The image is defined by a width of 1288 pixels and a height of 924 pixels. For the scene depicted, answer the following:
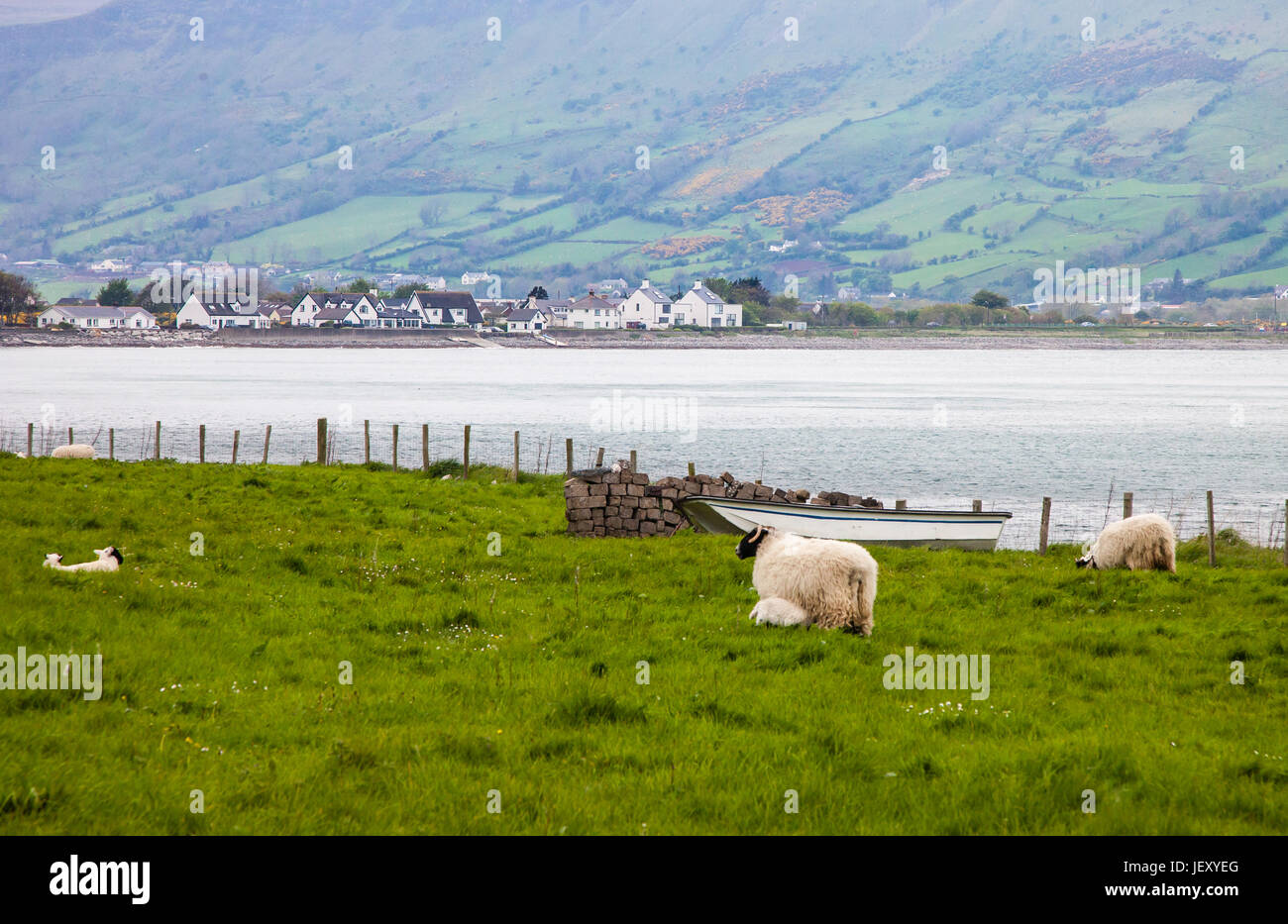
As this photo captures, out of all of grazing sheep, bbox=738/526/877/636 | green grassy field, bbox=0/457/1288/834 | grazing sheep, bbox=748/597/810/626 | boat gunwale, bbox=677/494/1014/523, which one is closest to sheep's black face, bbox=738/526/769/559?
green grassy field, bbox=0/457/1288/834

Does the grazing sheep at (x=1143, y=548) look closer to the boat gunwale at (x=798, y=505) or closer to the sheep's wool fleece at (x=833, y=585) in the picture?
the boat gunwale at (x=798, y=505)

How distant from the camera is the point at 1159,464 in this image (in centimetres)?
5991

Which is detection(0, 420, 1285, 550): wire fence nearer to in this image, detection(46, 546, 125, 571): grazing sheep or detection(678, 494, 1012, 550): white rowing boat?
detection(678, 494, 1012, 550): white rowing boat

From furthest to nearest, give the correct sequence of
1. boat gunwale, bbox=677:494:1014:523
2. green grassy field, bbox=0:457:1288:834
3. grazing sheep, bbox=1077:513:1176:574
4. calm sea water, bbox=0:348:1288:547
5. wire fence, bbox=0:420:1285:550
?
calm sea water, bbox=0:348:1288:547 < wire fence, bbox=0:420:1285:550 < boat gunwale, bbox=677:494:1014:523 < grazing sheep, bbox=1077:513:1176:574 < green grassy field, bbox=0:457:1288:834

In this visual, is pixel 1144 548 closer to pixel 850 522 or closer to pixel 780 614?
pixel 850 522

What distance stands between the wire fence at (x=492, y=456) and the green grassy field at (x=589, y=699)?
13867 millimetres

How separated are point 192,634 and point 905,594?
10.7 m

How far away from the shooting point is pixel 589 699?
1048 centimetres

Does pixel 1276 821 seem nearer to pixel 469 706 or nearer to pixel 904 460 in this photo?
pixel 469 706

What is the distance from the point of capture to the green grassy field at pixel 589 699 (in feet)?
26.0

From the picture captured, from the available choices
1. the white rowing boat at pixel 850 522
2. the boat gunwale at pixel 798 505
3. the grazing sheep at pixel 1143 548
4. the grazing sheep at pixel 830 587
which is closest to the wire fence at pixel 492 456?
the white rowing boat at pixel 850 522

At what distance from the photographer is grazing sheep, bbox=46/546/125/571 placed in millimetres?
14641

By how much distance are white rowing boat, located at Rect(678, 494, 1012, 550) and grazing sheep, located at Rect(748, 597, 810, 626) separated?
373 inches
